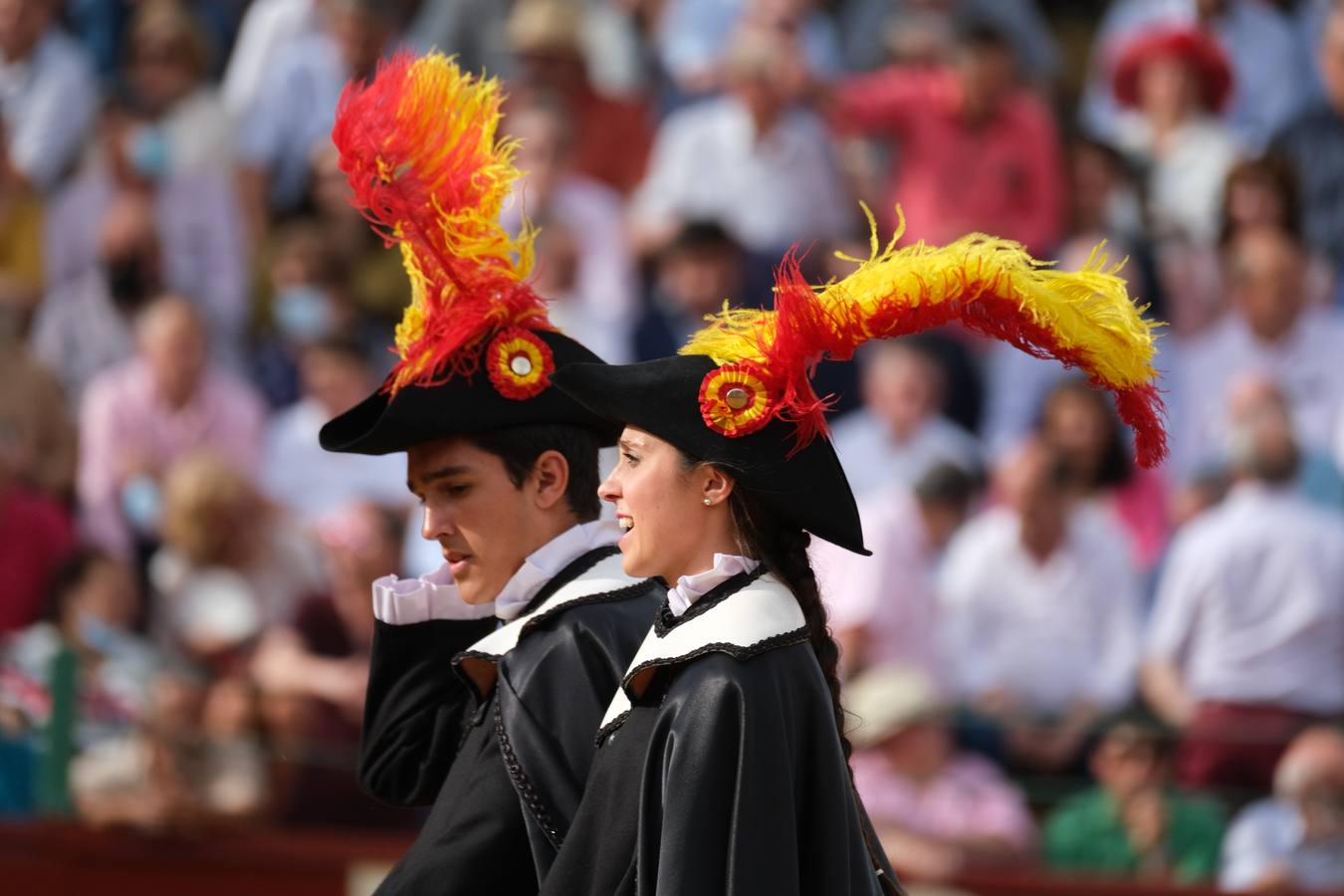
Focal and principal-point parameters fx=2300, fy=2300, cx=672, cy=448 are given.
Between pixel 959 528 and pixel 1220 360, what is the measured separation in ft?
5.40

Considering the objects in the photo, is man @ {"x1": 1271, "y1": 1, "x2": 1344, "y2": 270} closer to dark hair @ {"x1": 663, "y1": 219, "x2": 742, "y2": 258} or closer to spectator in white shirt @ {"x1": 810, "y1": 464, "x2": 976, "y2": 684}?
spectator in white shirt @ {"x1": 810, "y1": 464, "x2": 976, "y2": 684}

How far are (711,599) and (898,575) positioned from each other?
4.82m

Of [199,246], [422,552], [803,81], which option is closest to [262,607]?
[422,552]

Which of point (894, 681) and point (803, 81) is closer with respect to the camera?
point (894, 681)

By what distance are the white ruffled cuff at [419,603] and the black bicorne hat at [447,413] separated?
1.14 feet

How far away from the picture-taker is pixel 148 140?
9906 millimetres

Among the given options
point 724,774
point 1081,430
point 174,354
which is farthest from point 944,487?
point 724,774

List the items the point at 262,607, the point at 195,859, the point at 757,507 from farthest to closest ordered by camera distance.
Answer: the point at 262,607 → the point at 195,859 → the point at 757,507

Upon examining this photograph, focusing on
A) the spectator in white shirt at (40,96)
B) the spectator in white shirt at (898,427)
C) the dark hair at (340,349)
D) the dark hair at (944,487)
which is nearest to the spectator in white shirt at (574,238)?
the dark hair at (340,349)

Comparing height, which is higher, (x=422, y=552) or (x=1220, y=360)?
(x=1220, y=360)

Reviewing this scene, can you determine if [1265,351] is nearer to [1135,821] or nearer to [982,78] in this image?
[982,78]

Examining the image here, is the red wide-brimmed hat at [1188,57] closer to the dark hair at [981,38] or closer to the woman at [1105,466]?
the dark hair at [981,38]

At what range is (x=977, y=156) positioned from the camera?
33.6 ft

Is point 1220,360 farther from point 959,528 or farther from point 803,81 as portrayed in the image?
point 803,81
